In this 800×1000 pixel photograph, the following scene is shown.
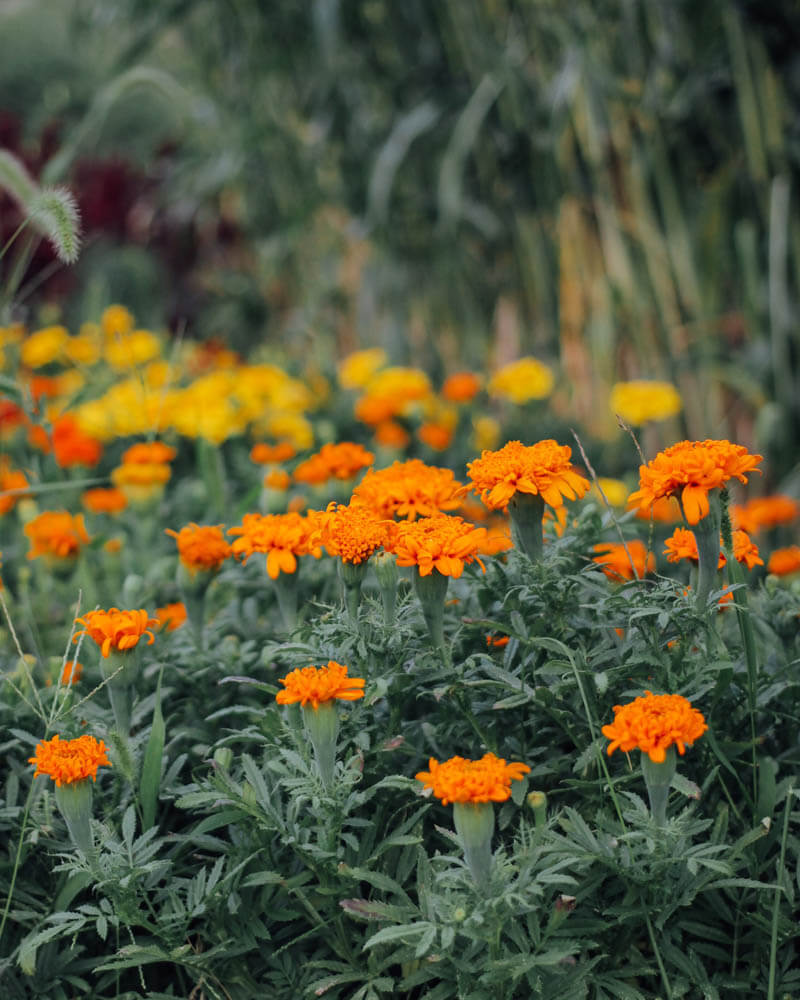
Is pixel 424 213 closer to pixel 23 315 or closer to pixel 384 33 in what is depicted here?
pixel 384 33

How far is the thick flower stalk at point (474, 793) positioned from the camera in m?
0.79

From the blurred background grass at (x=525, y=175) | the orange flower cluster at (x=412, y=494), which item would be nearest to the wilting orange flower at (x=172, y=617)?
the orange flower cluster at (x=412, y=494)

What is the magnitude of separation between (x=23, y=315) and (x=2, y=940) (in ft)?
8.20

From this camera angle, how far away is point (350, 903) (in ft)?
2.89

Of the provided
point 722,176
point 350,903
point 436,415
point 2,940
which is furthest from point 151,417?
point 722,176

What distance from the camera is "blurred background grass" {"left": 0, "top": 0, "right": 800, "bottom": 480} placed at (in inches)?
98.8

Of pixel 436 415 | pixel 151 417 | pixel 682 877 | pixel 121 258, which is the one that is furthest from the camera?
pixel 121 258

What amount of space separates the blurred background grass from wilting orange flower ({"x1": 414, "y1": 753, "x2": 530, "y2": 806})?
1.79 meters

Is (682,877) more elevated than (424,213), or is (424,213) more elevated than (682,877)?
(424,213)

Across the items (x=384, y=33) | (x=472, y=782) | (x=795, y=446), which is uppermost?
(x=384, y=33)

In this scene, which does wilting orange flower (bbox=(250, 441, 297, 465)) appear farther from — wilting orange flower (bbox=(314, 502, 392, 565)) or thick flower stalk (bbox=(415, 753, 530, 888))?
thick flower stalk (bbox=(415, 753, 530, 888))

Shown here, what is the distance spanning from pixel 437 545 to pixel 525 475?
11 centimetres

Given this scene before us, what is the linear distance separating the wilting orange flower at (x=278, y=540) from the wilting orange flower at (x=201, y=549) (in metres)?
0.09

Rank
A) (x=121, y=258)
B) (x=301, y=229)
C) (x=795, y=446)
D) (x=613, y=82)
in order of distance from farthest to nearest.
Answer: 1. (x=121, y=258)
2. (x=301, y=229)
3. (x=795, y=446)
4. (x=613, y=82)
